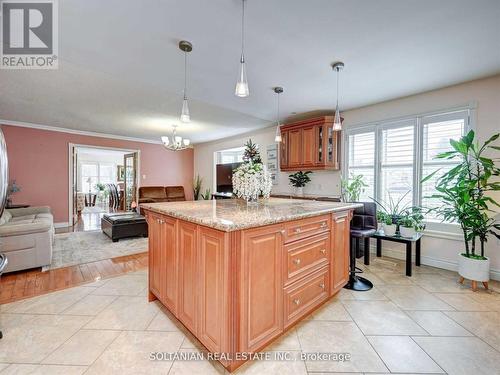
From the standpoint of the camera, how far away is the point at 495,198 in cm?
275

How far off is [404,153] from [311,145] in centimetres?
148

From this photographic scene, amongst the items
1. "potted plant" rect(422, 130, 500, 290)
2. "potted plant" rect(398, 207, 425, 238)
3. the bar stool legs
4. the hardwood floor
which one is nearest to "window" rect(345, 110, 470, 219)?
"potted plant" rect(398, 207, 425, 238)

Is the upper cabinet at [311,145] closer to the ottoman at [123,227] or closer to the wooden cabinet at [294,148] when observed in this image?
the wooden cabinet at [294,148]

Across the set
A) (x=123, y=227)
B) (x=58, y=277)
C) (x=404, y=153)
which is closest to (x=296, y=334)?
(x=58, y=277)

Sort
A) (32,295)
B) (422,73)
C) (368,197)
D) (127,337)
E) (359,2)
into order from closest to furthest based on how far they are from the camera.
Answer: (359,2), (127,337), (32,295), (422,73), (368,197)

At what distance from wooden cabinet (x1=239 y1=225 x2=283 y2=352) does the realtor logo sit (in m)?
2.32

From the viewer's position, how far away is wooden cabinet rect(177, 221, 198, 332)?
157cm

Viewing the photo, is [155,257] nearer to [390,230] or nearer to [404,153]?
[390,230]

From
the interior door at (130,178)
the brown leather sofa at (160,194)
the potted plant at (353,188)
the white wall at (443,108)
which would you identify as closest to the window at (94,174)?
the interior door at (130,178)

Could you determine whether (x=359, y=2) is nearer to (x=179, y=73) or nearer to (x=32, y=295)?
(x=179, y=73)

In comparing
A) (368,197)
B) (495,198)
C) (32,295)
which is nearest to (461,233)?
(495,198)

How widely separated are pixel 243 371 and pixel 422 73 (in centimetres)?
359

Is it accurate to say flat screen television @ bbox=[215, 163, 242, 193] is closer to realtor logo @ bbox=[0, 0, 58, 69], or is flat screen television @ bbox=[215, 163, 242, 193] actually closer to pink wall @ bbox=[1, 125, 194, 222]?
pink wall @ bbox=[1, 125, 194, 222]

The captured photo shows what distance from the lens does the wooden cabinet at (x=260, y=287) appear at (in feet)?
4.55
